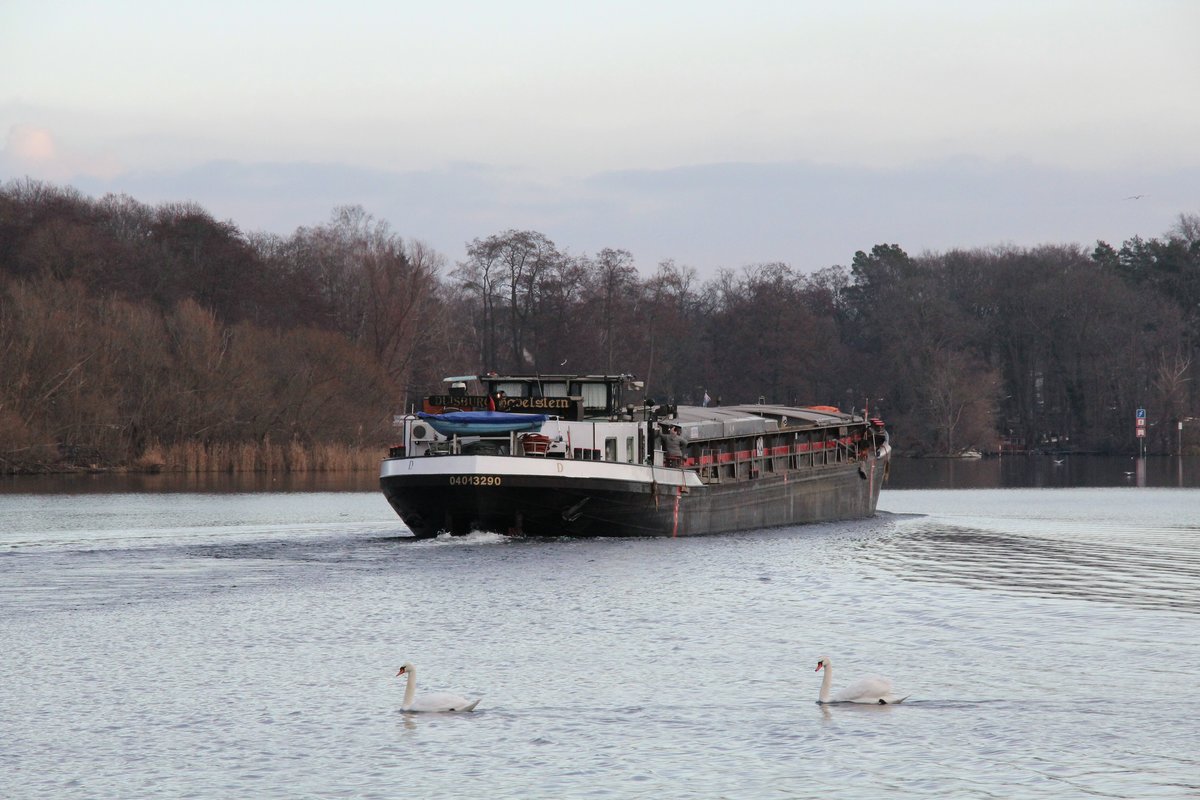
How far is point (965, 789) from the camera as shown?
16062 mm

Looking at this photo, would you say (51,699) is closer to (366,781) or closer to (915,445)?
(366,781)

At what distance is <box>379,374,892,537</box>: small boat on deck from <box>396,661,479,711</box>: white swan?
721 inches

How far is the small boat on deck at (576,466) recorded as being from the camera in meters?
38.8

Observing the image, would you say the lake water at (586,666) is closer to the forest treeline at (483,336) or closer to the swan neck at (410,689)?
the swan neck at (410,689)

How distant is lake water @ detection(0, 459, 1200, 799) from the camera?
16.8m

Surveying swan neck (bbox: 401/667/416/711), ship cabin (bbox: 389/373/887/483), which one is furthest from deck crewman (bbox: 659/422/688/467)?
swan neck (bbox: 401/667/416/711)

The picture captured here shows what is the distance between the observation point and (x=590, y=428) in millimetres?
41906

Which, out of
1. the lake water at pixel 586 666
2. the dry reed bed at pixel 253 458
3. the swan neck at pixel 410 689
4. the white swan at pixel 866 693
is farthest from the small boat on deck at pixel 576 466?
the dry reed bed at pixel 253 458

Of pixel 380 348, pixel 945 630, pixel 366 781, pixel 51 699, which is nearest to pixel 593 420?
pixel 945 630

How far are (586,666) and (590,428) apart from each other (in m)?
19.2

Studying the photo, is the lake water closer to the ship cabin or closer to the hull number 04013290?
the hull number 04013290

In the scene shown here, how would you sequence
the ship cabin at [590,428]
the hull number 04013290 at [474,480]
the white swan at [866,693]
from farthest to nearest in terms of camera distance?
the ship cabin at [590,428]
the hull number 04013290 at [474,480]
the white swan at [866,693]

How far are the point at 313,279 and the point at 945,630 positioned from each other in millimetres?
101213

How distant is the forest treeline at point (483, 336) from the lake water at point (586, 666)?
40892 mm
